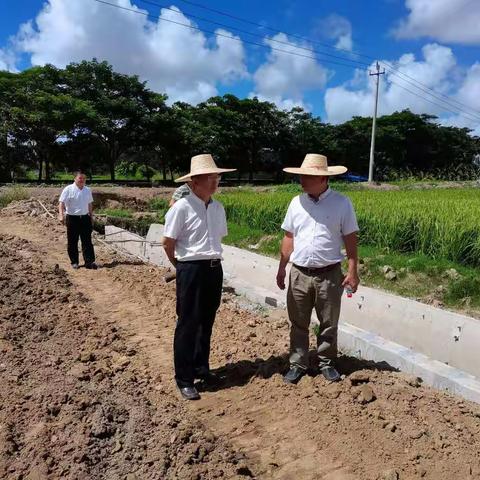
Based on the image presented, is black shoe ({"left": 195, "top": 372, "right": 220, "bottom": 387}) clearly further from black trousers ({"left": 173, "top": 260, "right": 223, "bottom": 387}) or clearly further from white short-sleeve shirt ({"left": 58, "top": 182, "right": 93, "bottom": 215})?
white short-sleeve shirt ({"left": 58, "top": 182, "right": 93, "bottom": 215})

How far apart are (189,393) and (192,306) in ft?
2.08

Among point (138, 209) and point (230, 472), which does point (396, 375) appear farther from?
point (138, 209)

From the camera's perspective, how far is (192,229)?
3.57 m

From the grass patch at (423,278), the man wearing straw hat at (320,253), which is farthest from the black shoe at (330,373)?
the grass patch at (423,278)

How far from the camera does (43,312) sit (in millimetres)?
6016

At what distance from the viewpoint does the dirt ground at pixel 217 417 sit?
288cm

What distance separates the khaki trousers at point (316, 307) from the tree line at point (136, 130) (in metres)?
23.5

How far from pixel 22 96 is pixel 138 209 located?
11088mm

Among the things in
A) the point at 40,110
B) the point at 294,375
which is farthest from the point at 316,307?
the point at 40,110

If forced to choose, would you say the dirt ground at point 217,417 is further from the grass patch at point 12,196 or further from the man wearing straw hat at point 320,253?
the grass patch at point 12,196

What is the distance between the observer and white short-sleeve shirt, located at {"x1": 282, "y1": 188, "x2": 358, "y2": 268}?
3.52m

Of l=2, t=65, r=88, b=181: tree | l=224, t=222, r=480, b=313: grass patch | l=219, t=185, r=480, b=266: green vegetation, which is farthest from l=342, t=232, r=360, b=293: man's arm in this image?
l=2, t=65, r=88, b=181: tree

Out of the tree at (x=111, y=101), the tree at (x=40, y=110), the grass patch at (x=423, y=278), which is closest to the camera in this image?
the grass patch at (x=423, y=278)

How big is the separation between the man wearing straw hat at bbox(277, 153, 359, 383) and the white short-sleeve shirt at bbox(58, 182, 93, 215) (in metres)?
5.19
